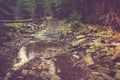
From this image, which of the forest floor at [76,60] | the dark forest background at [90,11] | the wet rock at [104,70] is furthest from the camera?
the dark forest background at [90,11]

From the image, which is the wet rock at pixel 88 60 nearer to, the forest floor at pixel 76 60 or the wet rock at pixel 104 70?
the forest floor at pixel 76 60

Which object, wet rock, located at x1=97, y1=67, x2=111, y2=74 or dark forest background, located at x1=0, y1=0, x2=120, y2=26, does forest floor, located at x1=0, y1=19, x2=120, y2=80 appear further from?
dark forest background, located at x1=0, y1=0, x2=120, y2=26

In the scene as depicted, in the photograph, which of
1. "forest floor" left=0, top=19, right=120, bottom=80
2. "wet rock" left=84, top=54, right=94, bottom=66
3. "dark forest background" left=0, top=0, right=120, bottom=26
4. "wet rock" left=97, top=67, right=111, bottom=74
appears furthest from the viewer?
"dark forest background" left=0, top=0, right=120, bottom=26

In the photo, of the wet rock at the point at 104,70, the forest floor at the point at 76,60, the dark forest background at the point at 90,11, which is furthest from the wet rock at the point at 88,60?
the dark forest background at the point at 90,11

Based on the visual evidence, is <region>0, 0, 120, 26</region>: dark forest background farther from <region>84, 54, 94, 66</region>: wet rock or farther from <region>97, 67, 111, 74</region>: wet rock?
<region>97, 67, 111, 74</region>: wet rock

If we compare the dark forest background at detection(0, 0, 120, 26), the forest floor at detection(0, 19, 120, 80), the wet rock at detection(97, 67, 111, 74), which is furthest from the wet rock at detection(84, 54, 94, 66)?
the dark forest background at detection(0, 0, 120, 26)

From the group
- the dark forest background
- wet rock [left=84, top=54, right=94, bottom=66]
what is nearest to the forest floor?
wet rock [left=84, top=54, right=94, bottom=66]

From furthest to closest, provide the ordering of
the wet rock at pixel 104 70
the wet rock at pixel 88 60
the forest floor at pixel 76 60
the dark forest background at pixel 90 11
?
1. the dark forest background at pixel 90 11
2. the wet rock at pixel 88 60
3. the wet rock at pixel 104 70
4. the forest floor at pixel 76 60

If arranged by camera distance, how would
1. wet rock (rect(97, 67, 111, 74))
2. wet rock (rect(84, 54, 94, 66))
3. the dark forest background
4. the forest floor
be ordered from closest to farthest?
the forest floor < wet rock (rect(97, 67, 111, 74)) < wet rock (rect(84, 54, 94, 66)) < the dark forest background

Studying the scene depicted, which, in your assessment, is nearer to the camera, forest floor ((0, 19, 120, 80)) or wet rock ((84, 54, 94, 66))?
forest floor ((0, 19, 120, 80))

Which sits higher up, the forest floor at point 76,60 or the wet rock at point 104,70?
the wet rock at point 104,70

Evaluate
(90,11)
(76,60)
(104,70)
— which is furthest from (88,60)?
(90,11)

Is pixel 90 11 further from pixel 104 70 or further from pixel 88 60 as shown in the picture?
pixel 104 70

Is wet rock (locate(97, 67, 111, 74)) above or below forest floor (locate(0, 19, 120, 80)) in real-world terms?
above
